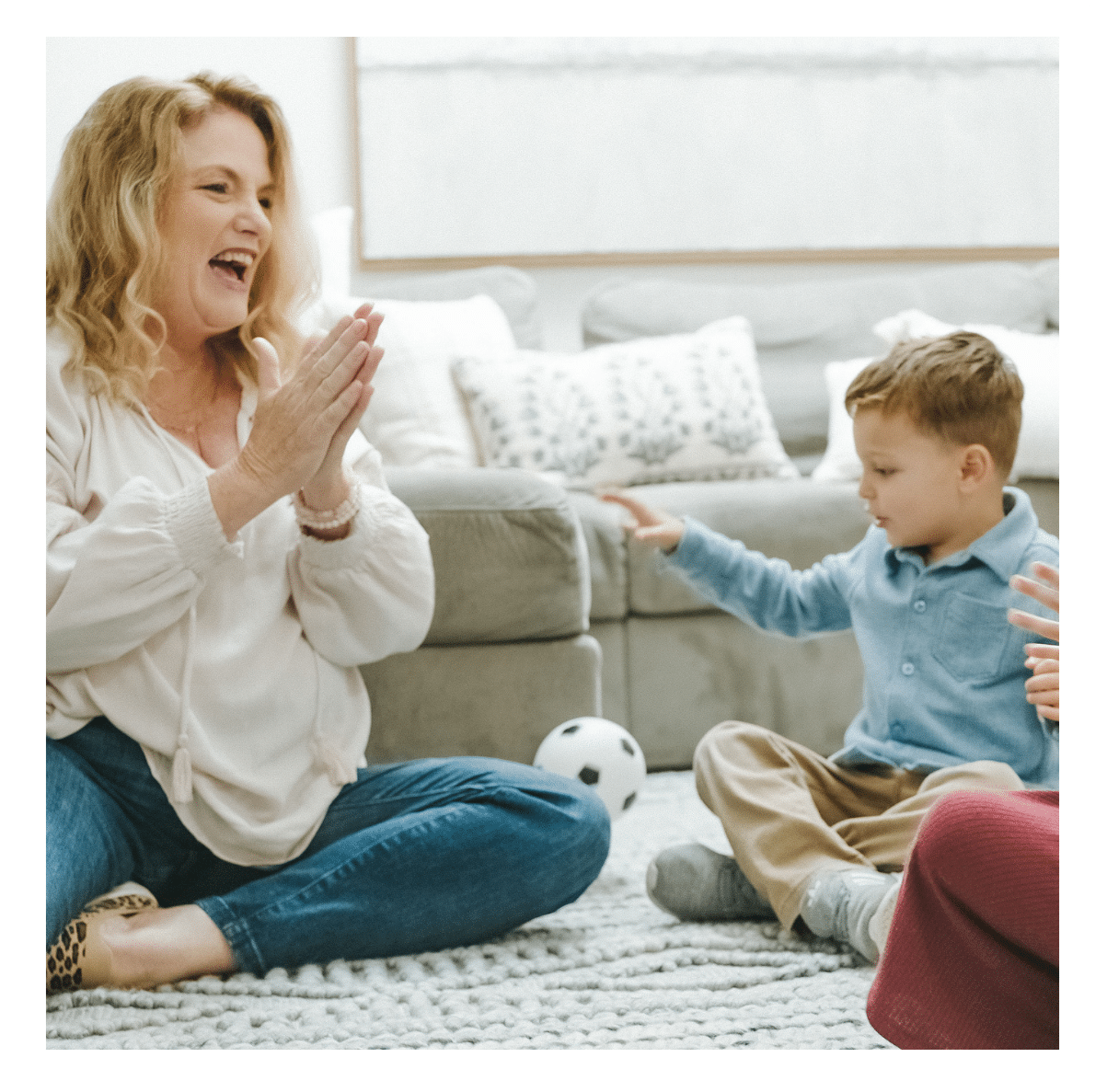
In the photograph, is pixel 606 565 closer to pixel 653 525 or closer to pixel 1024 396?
pixel 653 525

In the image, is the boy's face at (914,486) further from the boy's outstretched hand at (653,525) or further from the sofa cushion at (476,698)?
the sofa cushion at (476,698)

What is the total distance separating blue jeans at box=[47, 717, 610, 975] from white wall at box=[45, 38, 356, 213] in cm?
179

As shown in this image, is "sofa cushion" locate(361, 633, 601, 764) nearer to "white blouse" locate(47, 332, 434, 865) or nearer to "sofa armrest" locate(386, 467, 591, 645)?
"sofa armrest" locate(386, 467, 591, 645)

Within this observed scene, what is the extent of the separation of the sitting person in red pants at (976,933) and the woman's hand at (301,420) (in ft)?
1.77

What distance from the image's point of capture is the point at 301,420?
0.95m

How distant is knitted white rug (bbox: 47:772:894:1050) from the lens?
2.85 feet

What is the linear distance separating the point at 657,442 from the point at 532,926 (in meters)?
1.17

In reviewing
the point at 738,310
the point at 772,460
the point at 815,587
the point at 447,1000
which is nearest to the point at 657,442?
the point at 772,460

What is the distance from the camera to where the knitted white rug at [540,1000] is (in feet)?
2.85

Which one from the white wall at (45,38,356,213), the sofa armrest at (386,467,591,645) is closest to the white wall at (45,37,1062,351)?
the white wall at (45,38,356,213)

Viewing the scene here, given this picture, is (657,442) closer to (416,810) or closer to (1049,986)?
(416,810)

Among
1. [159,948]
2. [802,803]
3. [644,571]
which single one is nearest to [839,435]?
[644,571]

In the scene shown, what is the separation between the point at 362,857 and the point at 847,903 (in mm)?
424
